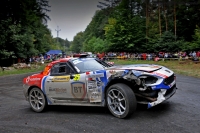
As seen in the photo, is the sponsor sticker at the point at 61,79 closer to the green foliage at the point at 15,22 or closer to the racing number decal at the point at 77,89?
the racing number decal at the point at 77,89

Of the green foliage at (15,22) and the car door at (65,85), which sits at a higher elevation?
the green foliage at (15,22)

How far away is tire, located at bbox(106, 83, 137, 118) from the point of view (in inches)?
189

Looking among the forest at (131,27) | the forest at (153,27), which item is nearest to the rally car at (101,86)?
the forest at (131,27)

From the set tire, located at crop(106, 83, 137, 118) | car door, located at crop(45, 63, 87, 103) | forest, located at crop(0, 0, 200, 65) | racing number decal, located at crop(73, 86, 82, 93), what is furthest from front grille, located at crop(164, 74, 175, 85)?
forest, located at crop(0, 0, 200, 65)

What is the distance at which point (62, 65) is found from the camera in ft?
19.9

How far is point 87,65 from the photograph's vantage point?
598cm

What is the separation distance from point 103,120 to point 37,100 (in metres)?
2.55

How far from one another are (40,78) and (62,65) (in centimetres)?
89

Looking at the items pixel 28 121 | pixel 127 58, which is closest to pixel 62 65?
pixel 28 121

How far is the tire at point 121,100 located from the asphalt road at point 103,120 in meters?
0.18

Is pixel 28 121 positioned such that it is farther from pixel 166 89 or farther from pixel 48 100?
pixel 166 89

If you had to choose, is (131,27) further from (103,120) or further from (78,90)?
(103,120)

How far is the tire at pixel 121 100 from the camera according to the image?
480cm

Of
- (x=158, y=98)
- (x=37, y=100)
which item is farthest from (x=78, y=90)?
(x=158, y=98)
